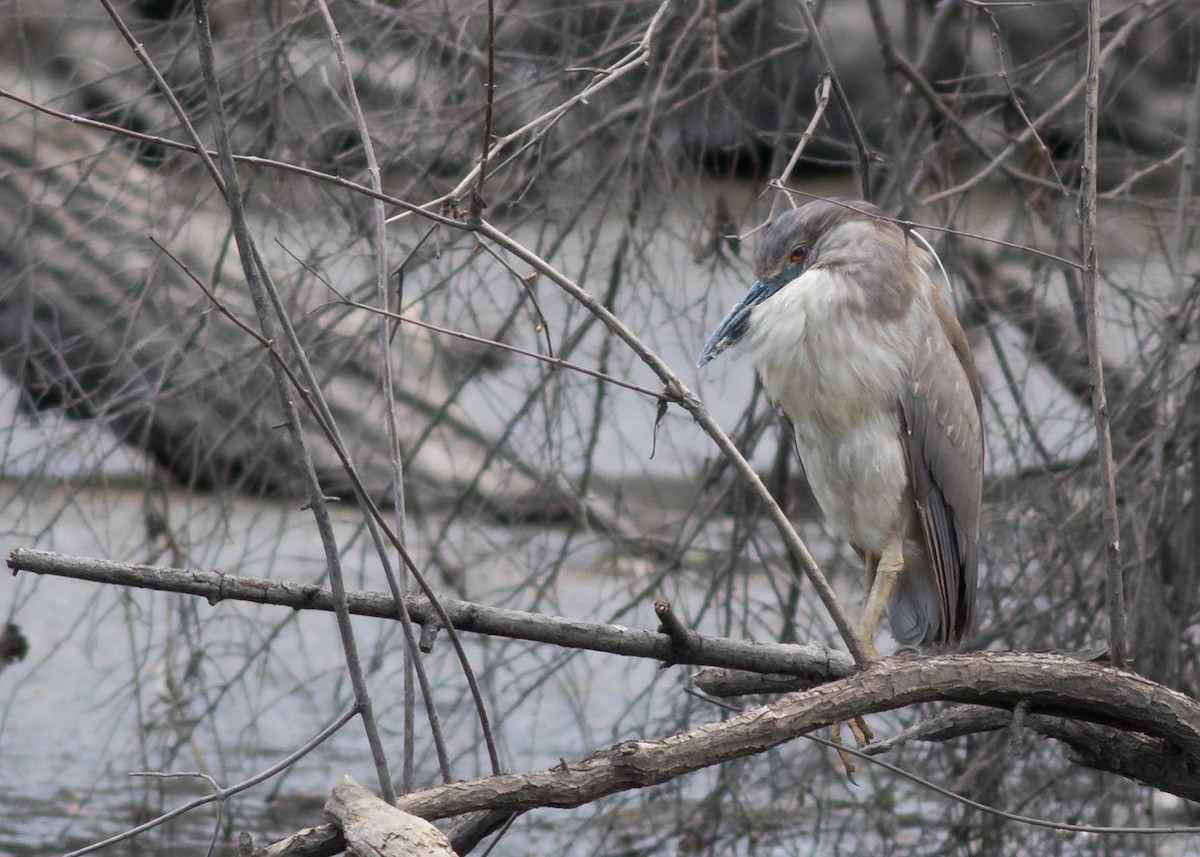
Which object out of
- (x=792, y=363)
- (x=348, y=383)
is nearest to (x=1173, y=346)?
(x=792, y=363)

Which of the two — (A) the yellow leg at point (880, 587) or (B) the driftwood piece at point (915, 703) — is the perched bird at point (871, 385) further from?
(B) the driftwood piece at point (915, 703)

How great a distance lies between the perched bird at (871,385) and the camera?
286 cm

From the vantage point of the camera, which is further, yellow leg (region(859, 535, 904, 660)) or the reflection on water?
the reflection on water

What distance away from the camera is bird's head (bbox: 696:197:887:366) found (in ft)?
9.46

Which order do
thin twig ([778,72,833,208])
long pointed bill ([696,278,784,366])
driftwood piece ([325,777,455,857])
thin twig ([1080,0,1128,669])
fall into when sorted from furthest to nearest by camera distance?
long pointed bill ([696,278,784,366]) → thin twig ([778,72,833,208]) → thin twig ([1080,0,1128,669]) → driftwood piece ([325,777,455,857])

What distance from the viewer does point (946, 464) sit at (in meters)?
2.97

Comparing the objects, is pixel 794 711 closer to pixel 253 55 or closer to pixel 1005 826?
pixel 1005 826

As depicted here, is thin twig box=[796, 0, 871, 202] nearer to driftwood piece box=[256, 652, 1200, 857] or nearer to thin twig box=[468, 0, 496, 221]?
thin twig box=[468, 0, 496, 221]

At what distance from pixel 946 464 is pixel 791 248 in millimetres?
547

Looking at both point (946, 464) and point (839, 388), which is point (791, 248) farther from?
point (946, 464)

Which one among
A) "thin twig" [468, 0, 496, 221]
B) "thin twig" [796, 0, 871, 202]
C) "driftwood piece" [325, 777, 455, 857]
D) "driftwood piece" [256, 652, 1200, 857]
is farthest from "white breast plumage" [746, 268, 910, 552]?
"driftwood piece" [325, 777, 455, 857]

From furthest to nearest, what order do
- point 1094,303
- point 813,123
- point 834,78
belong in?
point 834,78 < point 813,123 < point 1094,303

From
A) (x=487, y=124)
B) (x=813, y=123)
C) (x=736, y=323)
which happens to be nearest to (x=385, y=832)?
(x=487, y=124)

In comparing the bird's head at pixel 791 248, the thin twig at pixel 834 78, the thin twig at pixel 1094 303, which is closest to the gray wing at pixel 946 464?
the bird's head at pixel 791 248
